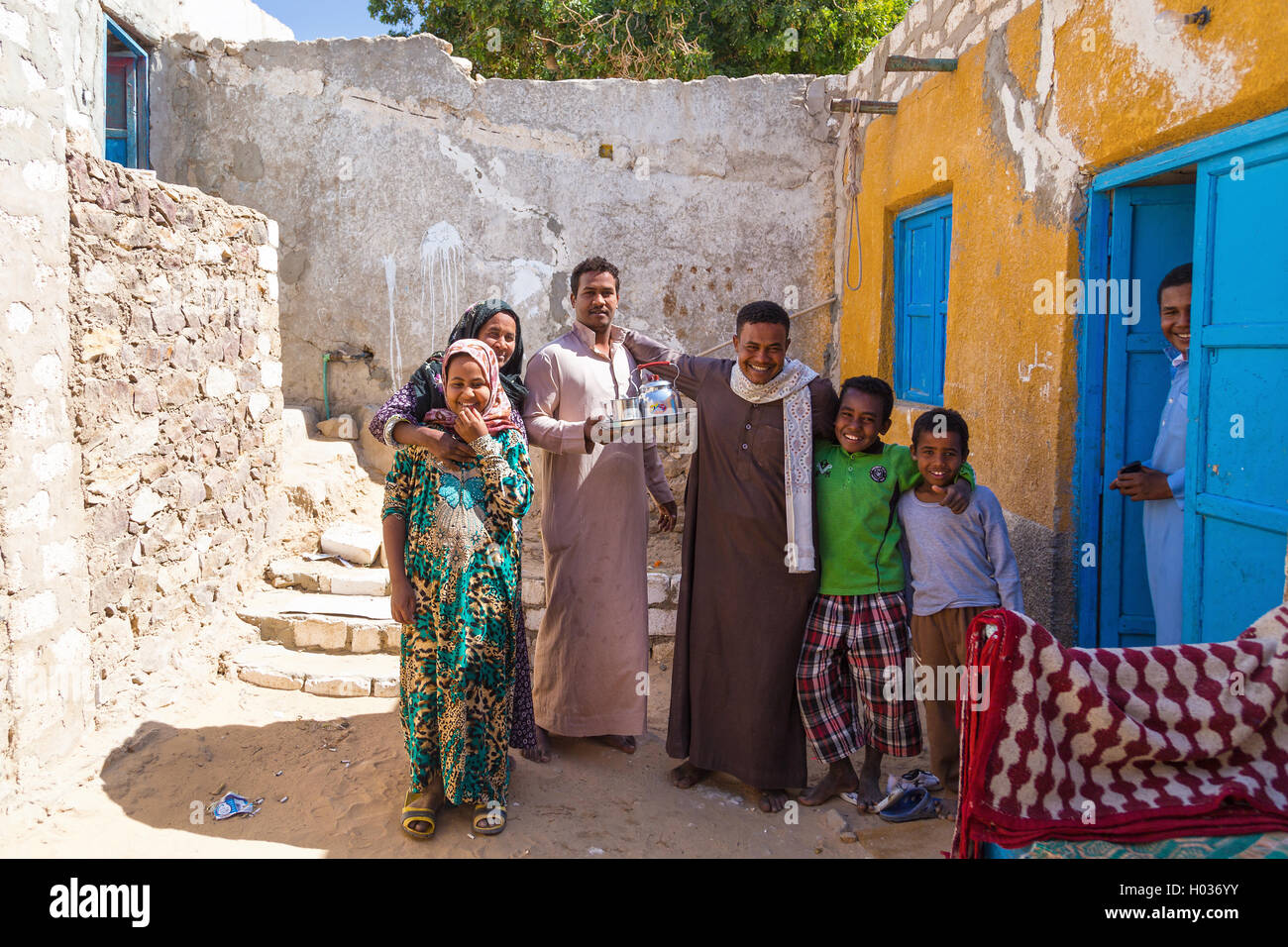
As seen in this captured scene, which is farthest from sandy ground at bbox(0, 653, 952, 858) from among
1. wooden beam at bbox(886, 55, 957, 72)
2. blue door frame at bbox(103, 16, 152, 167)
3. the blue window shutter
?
blue door frame at bbox(103, 16, 152, 167)

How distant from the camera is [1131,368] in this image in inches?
134

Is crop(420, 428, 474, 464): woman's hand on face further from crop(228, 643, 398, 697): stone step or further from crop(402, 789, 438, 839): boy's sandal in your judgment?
crop(228, 643, 398, 697): stone step

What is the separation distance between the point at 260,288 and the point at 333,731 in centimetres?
235

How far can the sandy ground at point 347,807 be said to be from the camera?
291 cm

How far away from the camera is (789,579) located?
3041mm

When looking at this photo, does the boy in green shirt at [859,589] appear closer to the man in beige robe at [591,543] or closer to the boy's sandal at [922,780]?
the boy's sandal at [922,780]

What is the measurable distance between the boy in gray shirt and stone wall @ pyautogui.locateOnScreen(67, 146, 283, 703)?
2925mm

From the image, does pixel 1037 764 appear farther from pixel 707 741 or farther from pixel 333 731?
pixel 333 731

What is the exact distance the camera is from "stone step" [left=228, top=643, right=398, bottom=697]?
4160 millimetres

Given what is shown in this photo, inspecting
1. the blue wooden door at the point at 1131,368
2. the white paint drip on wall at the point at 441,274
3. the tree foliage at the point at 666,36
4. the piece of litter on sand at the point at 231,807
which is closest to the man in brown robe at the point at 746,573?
the blue wooden door at the point at 1131,368

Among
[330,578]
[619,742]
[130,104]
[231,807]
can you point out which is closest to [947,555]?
[619,742]

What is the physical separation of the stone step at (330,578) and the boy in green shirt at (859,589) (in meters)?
2.53

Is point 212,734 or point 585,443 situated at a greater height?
point 585,443
